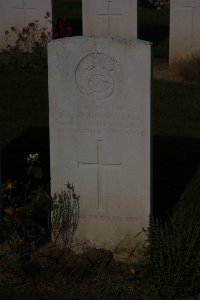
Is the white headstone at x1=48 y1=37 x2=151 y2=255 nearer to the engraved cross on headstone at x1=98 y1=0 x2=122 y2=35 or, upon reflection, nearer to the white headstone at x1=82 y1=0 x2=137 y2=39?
the white headstone at x1=82 y1=0 x2=137 y2=39

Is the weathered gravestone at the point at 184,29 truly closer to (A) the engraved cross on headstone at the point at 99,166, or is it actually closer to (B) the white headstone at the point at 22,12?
(B) the white headstone at the point at 22,12

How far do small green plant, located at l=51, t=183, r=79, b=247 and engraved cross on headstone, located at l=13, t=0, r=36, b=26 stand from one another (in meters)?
7.88

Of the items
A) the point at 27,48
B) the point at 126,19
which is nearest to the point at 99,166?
the point at 126,19

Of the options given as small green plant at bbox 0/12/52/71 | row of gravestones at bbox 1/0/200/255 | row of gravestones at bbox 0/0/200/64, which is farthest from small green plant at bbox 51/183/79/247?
row of gravestones at bbox 0/0/200/64

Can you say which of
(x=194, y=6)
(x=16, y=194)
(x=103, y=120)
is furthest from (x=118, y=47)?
(x=194, y=6)

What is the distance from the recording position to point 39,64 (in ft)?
45.4

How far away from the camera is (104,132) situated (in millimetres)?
6719

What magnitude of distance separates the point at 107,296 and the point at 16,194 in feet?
7.00

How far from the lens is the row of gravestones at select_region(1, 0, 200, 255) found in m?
6.58

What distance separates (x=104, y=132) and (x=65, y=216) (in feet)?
Answer: 2.39

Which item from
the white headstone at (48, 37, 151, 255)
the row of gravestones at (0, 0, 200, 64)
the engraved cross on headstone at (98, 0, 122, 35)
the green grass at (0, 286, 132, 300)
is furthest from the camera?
the engraved cross on headstone at (98, 0, 122, 35)

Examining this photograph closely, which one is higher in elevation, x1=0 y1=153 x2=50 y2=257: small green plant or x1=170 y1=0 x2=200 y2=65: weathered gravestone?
x1=170 y1=0 x2=200 y2=65: weathered gravestone

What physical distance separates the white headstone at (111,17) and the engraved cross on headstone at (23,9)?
104 centimetres

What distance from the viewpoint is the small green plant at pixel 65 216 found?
685 cm
